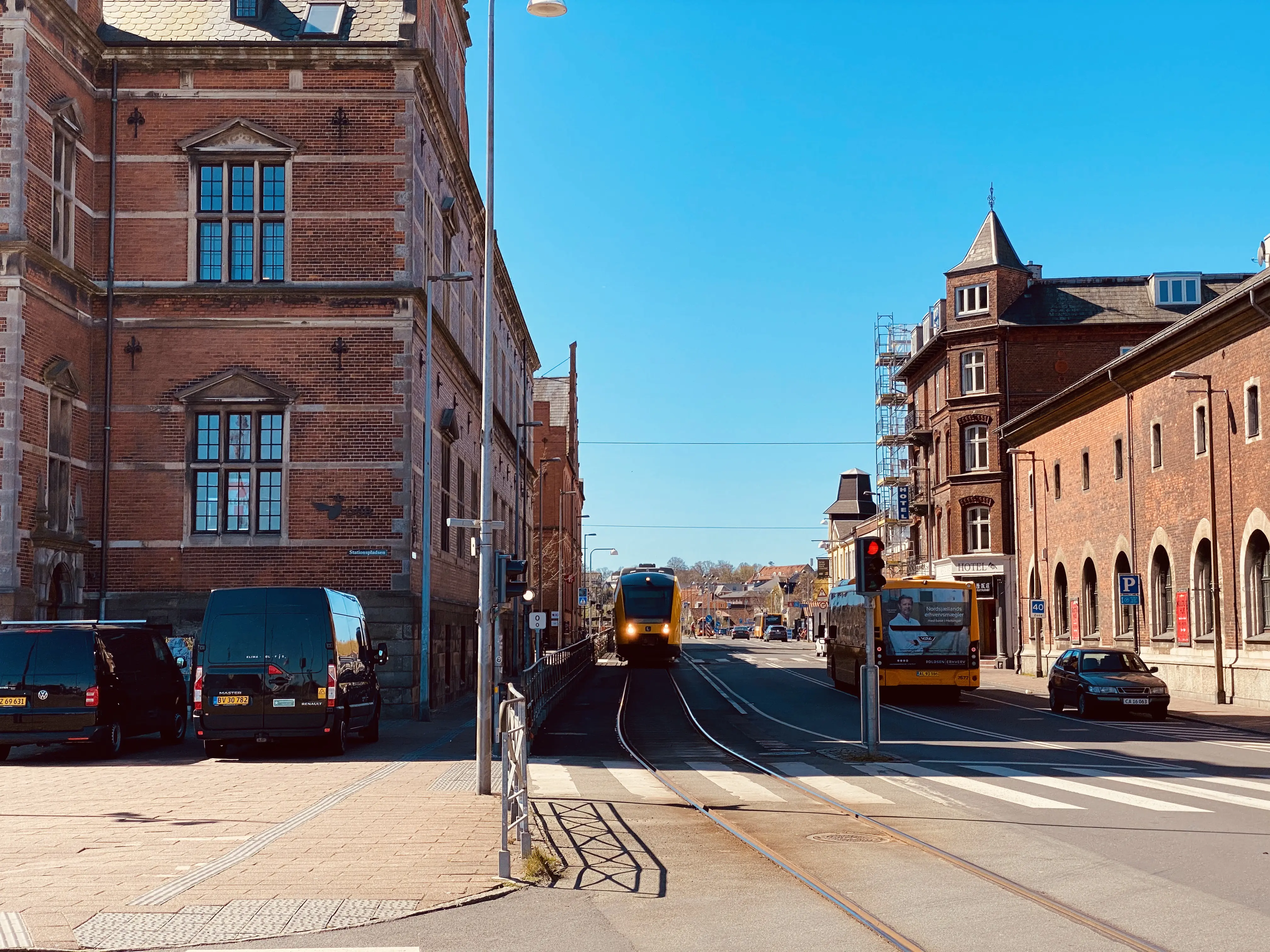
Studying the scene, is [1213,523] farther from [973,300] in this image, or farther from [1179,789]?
[973,300]

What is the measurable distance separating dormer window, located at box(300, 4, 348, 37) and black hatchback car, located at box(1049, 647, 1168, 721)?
20435mm

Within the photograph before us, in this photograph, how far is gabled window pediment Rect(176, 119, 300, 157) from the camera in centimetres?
2831

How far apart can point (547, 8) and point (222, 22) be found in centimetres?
1618

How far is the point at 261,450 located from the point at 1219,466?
23.5 meters

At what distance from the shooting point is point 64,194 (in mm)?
27031

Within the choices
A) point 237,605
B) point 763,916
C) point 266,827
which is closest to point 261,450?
point 237,605

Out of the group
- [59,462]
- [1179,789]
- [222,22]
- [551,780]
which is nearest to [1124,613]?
[1179,789]

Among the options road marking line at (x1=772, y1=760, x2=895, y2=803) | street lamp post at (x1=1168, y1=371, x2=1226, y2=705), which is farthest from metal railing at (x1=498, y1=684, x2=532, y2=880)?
street lamp post at (x1=1168, y1=371, x2=1226, y2=705)

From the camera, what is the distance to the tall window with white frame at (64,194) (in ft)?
87.5

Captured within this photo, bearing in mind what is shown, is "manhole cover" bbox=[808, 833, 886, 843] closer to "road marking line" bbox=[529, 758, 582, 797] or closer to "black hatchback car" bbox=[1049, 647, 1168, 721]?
"road marking line" bbox=[529, 758, 582, 797]

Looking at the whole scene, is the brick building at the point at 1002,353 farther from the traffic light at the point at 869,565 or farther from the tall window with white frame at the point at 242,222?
Answer: the traffic light at the point at 869,565

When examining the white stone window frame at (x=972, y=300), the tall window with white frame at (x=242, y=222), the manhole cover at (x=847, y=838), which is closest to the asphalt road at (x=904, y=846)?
the manhole cover at (x=847, y=838)

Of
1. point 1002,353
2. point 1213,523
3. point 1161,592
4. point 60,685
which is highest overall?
point 1002,353

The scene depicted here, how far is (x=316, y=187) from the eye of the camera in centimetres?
2839
